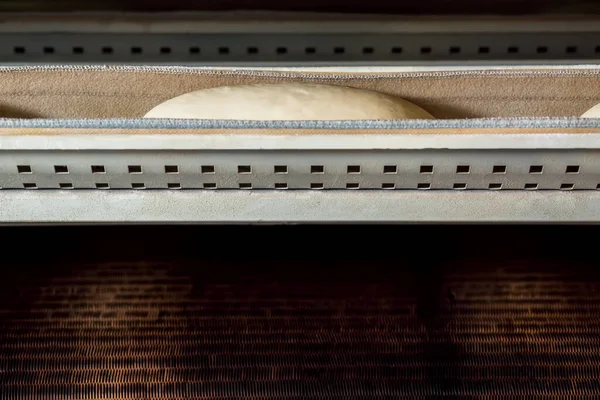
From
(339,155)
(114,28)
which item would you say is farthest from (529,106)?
(114,28)

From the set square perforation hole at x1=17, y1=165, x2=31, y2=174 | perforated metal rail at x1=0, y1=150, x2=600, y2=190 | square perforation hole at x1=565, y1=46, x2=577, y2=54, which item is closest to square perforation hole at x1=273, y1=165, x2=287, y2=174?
perforated metal rail at x1=0, y1=150, x2=600, y2=190

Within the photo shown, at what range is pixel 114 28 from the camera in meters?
1.04

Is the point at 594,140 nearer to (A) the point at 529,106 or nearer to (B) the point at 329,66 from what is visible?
(A) the point at 529,106

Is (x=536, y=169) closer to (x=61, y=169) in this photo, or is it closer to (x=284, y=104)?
(x=284, y=104)

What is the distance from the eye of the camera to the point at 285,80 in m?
0.87

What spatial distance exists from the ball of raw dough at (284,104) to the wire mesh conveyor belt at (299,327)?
0.19 metres

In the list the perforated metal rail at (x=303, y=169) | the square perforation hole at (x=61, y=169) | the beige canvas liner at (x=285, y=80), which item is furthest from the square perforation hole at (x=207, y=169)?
the beige canvas liner at (x=285, y=80)

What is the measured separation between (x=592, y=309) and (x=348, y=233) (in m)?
0.34

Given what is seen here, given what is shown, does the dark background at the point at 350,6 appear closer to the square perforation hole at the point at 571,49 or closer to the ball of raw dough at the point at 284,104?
the square perforation hole at the point at 571,49

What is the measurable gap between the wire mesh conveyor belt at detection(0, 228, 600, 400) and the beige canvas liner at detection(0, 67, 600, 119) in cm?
23

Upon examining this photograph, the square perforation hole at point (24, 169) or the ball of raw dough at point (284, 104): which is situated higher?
the square perforation hole at point (24, 169)

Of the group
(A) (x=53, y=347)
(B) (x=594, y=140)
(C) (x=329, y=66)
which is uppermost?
(B) (x=594, y=140)

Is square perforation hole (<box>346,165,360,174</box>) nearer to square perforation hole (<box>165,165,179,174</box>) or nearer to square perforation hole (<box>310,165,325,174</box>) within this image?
square perforation hole (<box>310,165,325,174</box>)

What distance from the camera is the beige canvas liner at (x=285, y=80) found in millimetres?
854
